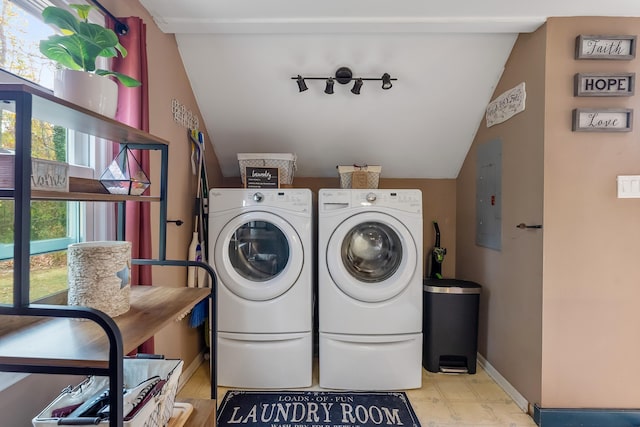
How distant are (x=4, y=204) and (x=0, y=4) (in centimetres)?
60

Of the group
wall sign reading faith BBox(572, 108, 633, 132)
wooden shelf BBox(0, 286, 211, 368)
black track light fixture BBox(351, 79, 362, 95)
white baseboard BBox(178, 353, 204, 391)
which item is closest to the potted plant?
wooden shelf BBox(0, 286, 211, 368)

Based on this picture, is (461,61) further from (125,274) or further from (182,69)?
(125,274)

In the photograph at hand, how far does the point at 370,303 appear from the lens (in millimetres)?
1938

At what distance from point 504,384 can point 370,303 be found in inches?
36.5

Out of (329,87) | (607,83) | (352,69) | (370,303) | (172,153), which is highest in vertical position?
(352,69)

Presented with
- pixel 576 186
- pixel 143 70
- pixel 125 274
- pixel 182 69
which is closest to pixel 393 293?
pixel 576 186

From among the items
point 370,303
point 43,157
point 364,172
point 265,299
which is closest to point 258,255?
point 265,299

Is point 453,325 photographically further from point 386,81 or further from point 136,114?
point 136,114

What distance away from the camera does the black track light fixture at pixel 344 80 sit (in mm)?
2020

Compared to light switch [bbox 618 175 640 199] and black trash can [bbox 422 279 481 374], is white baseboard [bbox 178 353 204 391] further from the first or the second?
light switch [bbox 618 175 640 199]

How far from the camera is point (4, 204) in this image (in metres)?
0.99

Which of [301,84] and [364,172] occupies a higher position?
[301,84]

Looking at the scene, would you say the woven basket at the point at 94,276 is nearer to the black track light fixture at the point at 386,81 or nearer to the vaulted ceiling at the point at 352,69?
the vaulted ceiling at the point at 352,69

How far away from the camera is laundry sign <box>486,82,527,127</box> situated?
1833 mm
